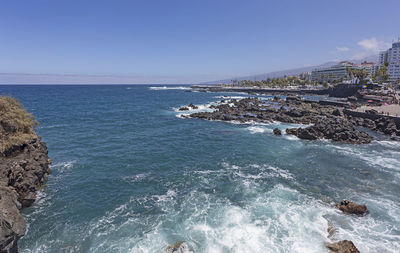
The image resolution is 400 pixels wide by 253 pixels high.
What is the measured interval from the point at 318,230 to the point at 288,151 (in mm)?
16790

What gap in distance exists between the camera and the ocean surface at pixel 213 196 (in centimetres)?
1349

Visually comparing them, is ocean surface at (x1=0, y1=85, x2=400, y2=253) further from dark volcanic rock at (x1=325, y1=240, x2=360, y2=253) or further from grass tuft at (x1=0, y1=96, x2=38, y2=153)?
grass tuft at (x1=0, y1=96, x2=38, y2=153)

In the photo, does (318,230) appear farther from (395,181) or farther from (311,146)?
(311,146)

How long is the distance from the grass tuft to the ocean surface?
186 inches

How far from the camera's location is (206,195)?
61.2 ft

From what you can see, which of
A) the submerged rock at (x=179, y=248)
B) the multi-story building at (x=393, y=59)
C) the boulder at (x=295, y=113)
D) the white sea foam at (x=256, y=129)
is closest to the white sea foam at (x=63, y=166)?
the submerged rock at (x=179, y=248)

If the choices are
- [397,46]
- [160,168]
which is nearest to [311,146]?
[160,168]

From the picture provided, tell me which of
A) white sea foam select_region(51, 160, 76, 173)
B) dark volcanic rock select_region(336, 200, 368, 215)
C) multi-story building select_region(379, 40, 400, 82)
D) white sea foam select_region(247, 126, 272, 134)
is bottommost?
dark volcanic rock select_region(336, 200, 368, 215)

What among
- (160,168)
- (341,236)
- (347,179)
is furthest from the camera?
(160,168)

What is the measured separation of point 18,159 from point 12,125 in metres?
3.79

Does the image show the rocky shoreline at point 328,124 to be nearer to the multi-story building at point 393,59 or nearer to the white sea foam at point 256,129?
the white sea foam at point 256,129

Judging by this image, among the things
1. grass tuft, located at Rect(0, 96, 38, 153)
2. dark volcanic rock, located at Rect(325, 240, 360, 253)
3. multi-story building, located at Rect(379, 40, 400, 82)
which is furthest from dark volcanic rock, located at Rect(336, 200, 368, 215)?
multi-story building, located at Rect(379, 40, 400, 82)

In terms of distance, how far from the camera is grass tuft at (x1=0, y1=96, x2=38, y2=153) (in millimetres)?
18844

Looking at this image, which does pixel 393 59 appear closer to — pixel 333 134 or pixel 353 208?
pixel 333 134
